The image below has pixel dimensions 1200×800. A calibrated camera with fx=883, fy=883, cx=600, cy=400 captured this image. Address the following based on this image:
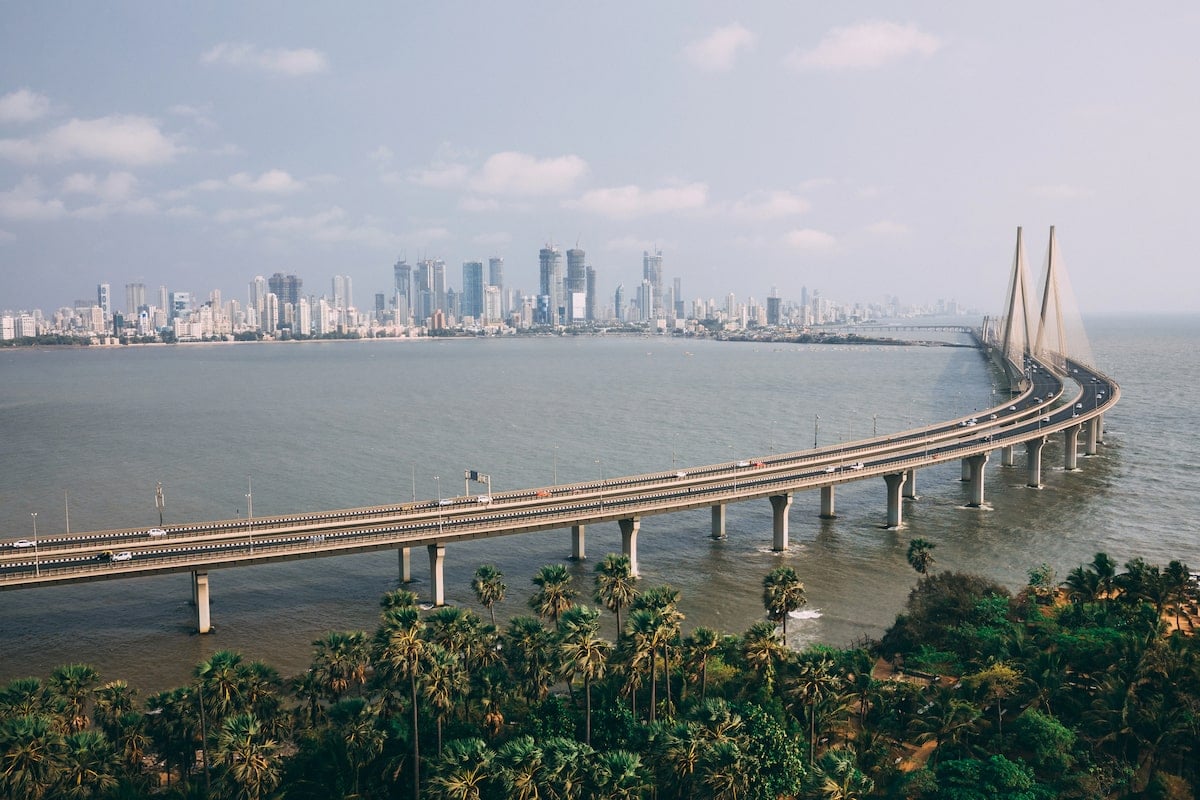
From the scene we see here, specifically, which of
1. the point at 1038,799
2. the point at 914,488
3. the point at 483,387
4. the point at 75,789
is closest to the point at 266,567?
the point at 75,789

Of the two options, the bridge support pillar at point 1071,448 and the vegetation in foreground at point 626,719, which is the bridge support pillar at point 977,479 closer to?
the bridge support pillar at point 1071,448

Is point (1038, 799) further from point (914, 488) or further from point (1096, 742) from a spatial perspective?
point (914, 488)

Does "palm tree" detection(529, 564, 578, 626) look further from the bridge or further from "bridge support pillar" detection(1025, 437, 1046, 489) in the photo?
"bridge support pillar" detection(1025, 437, 1046, 489)

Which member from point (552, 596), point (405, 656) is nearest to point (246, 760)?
point (405, 656)

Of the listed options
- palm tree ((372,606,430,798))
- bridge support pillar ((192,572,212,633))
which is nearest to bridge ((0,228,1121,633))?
bridge support pillar ((192,572,212,633))

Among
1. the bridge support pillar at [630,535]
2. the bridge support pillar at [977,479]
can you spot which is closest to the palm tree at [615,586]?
the bridge support pillar at [630,535]
